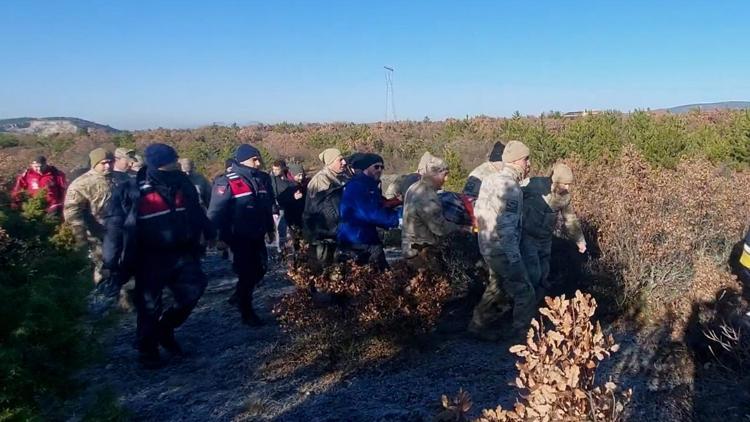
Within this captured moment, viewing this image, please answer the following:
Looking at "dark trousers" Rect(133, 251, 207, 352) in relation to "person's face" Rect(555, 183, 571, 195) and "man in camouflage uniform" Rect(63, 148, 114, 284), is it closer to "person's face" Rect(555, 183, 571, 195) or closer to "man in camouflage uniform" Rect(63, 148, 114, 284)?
"man in camouflage uniform" Rect(63, 148, 114, 284)

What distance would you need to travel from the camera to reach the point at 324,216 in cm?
561

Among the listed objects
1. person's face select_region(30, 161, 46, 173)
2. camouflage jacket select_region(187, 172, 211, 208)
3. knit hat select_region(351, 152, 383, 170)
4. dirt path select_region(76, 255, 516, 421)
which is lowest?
dirt path select_region(76, 255, 516, 421)

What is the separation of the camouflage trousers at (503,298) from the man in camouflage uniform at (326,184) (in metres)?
1.46

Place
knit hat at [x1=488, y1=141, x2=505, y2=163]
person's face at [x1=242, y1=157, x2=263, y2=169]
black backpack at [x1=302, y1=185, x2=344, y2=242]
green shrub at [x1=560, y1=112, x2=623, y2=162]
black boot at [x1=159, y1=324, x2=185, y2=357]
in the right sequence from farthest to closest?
green shrub at [x1=560, y1=112, x2=623, y2=162] < knit hat at [x1=488, y1=141, x2=505, y2=163] < person's face at [x1=242, y1=157, x2=263, y2=169] < black backpack at [x1=302, y1=185, x2=344, y2=242] < black boot at [x1=159, y1=324, x2=185, y2=357]

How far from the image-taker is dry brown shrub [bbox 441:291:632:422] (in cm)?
198

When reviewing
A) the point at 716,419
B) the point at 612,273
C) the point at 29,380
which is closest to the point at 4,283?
the point at 29,380

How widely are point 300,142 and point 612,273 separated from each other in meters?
36.0

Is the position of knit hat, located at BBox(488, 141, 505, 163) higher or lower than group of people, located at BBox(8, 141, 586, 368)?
higher

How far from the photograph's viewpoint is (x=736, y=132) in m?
14.7

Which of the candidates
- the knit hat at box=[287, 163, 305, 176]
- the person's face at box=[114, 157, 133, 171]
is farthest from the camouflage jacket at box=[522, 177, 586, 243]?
the person's face at box=[114, 157, 133, 171]

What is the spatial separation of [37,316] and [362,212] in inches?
124

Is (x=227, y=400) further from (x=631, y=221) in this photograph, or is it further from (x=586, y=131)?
(x=586, y=131)

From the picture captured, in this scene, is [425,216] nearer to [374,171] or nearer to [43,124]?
[374,171]

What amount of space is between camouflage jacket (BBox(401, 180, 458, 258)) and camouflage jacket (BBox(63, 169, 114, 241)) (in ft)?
8.65
